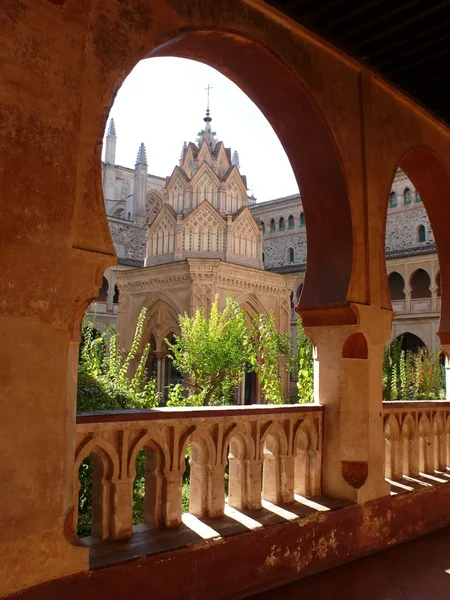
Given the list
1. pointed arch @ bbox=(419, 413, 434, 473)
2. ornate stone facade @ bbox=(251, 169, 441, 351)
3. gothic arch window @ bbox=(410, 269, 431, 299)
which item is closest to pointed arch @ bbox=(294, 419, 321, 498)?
pointed arch @ bbox=(419, 413, 434, 473)

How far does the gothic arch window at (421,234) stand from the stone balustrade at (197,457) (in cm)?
2724

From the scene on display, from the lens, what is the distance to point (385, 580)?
378 centimetres

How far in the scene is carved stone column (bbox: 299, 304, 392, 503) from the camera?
4418 mm

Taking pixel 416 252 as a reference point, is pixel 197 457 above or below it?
below

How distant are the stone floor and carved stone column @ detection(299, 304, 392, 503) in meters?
0.46

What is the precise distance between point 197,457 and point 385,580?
1.49 metres

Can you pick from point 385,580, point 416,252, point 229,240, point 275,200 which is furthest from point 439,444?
point 275,200

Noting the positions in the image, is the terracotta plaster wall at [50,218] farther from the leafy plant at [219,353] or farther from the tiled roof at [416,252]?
the tiled roof at [416,252]

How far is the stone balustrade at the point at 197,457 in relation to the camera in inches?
123

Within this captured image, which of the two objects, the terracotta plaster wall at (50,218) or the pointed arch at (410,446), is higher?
the terracotta plaster wall at (50,218)

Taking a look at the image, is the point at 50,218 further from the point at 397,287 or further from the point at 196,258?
the point at 397,287

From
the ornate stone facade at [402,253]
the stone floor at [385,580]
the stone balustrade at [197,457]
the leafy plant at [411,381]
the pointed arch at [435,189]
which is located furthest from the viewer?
the ornate stone facade at [402,253]

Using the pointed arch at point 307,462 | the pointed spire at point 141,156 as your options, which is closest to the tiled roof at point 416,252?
the pointed spire at point 141,156

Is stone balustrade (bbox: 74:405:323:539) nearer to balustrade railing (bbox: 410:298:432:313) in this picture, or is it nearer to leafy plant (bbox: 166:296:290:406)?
leafy plant (bbox: 166:296:290:406)
